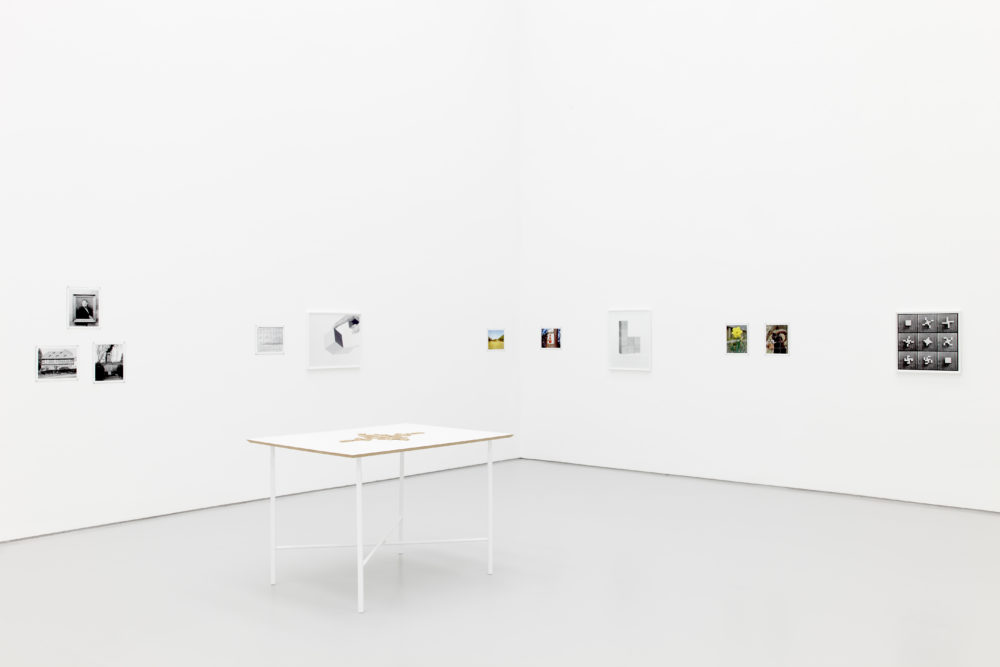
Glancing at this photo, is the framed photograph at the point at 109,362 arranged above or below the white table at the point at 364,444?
above

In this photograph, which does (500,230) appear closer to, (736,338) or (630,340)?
(630,340)

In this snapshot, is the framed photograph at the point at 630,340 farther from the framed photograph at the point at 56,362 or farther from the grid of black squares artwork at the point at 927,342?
the framed photograph at the point at 56,362

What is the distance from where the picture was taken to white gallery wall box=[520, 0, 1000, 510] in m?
8.64

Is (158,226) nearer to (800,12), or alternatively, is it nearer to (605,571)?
(605,571)

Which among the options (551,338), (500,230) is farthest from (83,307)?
(551,338)

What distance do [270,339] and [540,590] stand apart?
457 cm

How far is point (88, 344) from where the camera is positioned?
7.79 meters

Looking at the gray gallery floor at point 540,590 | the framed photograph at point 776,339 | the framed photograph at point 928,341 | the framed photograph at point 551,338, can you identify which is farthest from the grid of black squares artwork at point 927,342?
the framed photograph at point 551,338

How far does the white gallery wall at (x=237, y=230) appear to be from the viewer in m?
7.51

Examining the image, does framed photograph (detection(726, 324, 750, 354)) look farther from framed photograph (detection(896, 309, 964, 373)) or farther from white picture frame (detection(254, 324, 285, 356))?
white picture frame (detection(254, 324, 285, 356))

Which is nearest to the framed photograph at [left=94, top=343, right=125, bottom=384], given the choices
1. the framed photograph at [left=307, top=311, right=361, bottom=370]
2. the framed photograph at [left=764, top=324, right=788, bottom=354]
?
the framed photograph at [left=307, top=311, right=361, bottom=370]

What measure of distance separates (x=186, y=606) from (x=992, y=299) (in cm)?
745

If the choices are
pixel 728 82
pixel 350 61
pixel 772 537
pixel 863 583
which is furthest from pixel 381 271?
pixel 863 583

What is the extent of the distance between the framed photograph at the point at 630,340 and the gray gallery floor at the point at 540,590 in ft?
8.22
